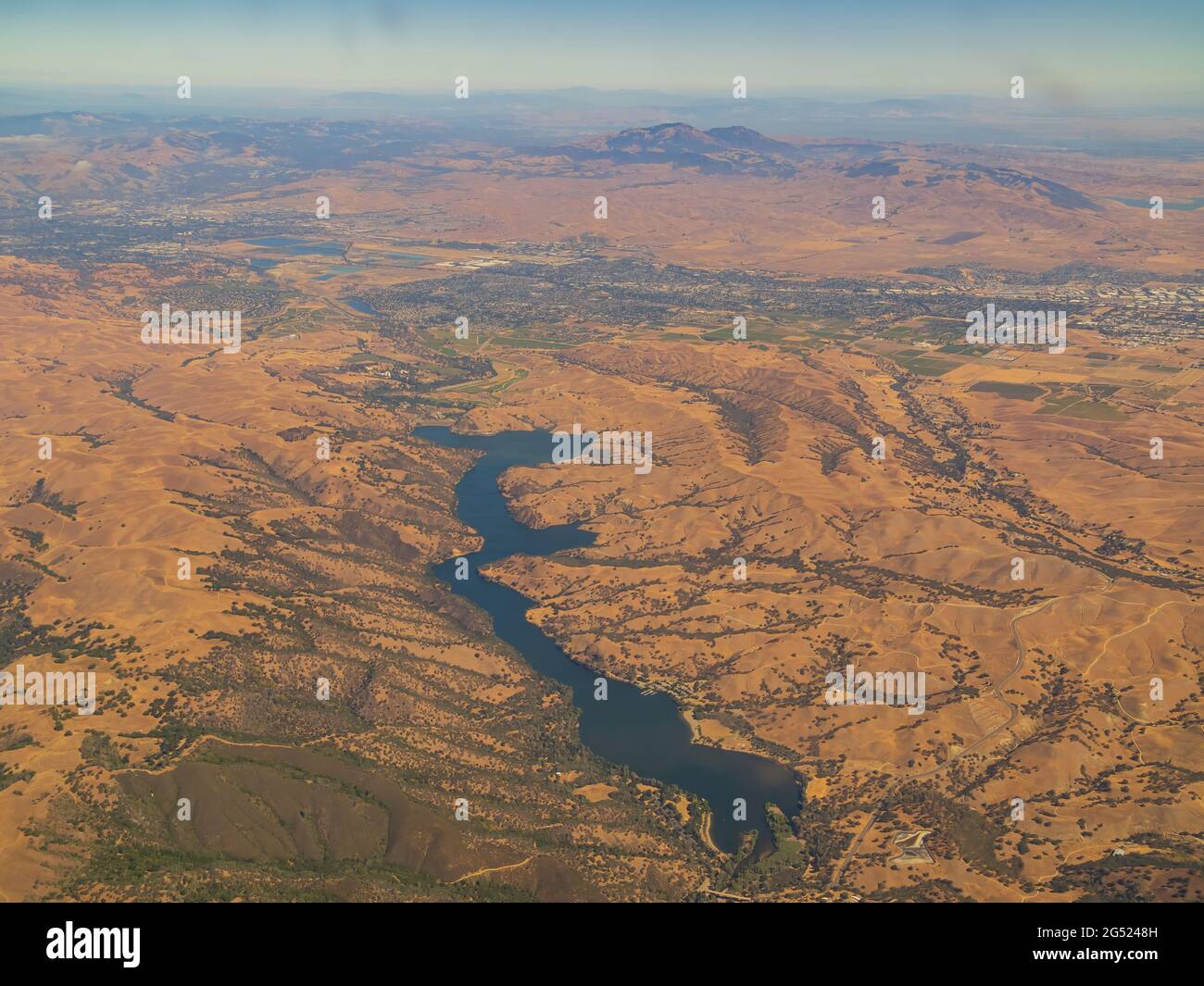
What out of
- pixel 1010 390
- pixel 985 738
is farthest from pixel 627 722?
pixel 1010 390

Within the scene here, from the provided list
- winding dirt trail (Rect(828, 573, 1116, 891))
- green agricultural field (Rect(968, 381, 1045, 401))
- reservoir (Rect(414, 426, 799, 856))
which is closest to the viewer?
winding dirt trail (Rect(828, 573, 1116, 891))

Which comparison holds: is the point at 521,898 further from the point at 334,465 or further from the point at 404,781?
the point at 334,465

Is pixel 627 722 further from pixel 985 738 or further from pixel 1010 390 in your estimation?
pixel 1010 390

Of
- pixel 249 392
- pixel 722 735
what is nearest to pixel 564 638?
pixel 722 735

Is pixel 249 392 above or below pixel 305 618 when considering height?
above

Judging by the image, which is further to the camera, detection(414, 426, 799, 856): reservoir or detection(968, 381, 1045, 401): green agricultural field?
detection(968, 381, 1045, 401): green agricultural field

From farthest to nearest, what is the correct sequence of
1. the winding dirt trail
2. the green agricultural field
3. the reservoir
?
the green agricultural field
the reservoir
the winding dirt trail

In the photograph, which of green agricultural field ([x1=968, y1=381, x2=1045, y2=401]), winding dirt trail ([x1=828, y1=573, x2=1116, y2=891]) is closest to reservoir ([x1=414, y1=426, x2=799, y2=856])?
winding dirt trail ([x1=828, y1=573, x2=1116, y2=891])

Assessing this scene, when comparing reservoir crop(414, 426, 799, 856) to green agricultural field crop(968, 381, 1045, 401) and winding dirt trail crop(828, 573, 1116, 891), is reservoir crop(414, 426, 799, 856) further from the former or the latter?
green agricultural field crop(968, 381, 1045, 401)

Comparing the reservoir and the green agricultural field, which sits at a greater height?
the green agricultural field
